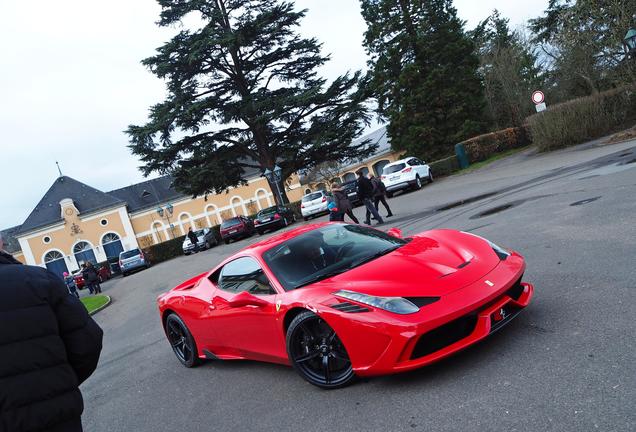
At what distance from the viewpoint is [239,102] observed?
1390 inches

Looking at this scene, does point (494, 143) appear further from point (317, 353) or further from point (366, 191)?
point (317, 353)

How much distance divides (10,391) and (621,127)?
29.3m

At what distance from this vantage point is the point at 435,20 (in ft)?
139

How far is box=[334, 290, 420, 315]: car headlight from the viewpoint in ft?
12.8

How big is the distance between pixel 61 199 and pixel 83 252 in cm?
790

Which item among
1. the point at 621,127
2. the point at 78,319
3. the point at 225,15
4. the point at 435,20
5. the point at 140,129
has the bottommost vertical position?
the point at 621,127

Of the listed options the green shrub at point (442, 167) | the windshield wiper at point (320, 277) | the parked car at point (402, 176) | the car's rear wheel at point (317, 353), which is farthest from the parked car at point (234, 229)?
the car's rear wheel at point (317, 353)

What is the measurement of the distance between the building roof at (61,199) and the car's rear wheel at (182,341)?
229 ft

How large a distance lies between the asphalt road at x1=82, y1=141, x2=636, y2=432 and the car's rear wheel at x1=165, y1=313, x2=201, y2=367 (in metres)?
0.15

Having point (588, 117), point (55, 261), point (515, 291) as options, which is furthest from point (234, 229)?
point (55, 261)

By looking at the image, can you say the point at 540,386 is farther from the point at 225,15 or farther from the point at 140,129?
the point at 225,15

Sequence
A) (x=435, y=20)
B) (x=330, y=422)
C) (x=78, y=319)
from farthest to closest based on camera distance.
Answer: (x=435, y=20)
(x=330, y=422)
(x=78, y=319)

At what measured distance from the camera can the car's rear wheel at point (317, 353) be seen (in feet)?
14.1

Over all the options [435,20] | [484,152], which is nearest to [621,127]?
[484,152]
